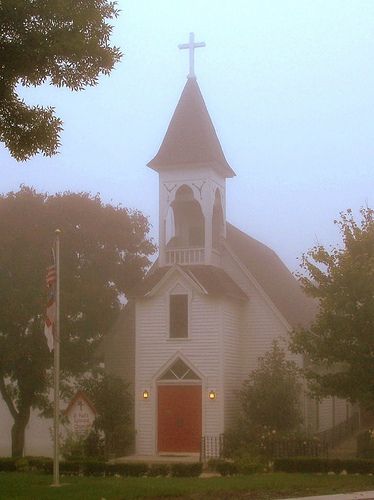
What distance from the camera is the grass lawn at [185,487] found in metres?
19.9

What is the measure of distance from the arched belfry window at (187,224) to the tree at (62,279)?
82.7 inches

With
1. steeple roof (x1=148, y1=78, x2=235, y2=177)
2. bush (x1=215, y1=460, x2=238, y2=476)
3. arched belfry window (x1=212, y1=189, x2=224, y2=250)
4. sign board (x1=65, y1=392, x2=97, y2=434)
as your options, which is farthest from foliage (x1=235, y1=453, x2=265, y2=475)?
steeple roof (x1=148, y1=78, x2=235, y2=177)

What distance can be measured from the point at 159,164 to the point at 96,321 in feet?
23.7

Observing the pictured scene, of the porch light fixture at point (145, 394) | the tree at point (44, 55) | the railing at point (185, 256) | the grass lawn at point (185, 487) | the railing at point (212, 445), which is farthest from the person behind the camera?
the railing at point (185, 256)

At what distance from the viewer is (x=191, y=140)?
129ft

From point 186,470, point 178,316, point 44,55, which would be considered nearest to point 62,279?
point 178,316

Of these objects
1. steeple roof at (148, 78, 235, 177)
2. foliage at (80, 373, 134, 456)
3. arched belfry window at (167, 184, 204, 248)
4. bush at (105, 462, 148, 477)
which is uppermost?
steeple roof at (148, 78, 235, 177)

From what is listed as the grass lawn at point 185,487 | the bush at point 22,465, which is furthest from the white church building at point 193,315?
the grass lawn at point 185,487

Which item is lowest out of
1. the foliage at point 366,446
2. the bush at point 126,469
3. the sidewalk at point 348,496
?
the sidewalk at point 348,496

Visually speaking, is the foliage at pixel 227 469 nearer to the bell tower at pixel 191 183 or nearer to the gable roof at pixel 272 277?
the gable roof at pixel 272 277

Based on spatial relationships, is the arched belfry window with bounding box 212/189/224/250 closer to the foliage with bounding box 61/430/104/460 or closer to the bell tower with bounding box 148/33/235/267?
the bell tower with bounding box 148/33/235/267

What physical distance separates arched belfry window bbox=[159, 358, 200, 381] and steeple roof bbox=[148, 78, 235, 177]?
8.39m

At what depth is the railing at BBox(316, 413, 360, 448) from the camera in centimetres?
3681

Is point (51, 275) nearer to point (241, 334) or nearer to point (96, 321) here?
point (96, 321)
